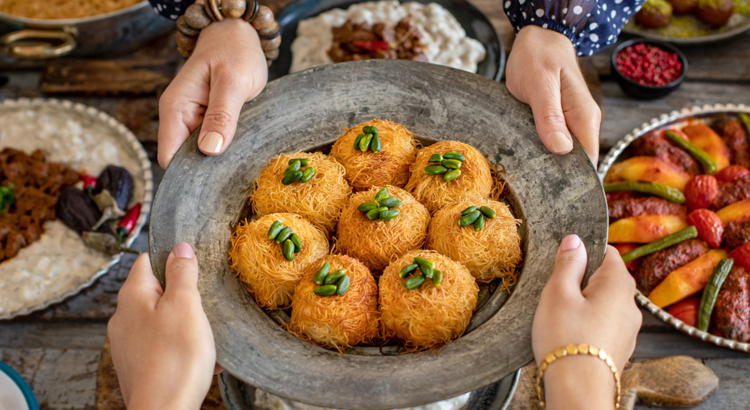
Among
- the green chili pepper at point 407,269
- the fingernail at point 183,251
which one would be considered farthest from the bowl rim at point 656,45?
the fingernail at point 183,251

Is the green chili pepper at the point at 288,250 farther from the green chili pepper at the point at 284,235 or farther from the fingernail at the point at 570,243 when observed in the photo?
the fingernail at the point at 570,243

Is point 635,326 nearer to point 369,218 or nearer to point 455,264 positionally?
point 455,264

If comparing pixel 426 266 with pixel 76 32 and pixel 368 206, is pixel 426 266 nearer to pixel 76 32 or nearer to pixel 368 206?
pixel 368 206

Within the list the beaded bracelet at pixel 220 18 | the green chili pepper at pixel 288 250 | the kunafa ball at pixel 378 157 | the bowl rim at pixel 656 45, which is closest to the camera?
the green chili pepper at pixel 288 250

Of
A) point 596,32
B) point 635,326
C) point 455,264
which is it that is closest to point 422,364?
point 455,264

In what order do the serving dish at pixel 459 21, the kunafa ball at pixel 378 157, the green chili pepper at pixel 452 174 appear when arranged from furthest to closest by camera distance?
the serving dish at pixel 459 21, the kunafa ball at pixel 378 157, the green chili pepper at pixel 452 174

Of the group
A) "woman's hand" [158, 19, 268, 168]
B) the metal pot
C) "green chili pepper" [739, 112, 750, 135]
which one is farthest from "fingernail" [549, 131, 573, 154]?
the metal pot
